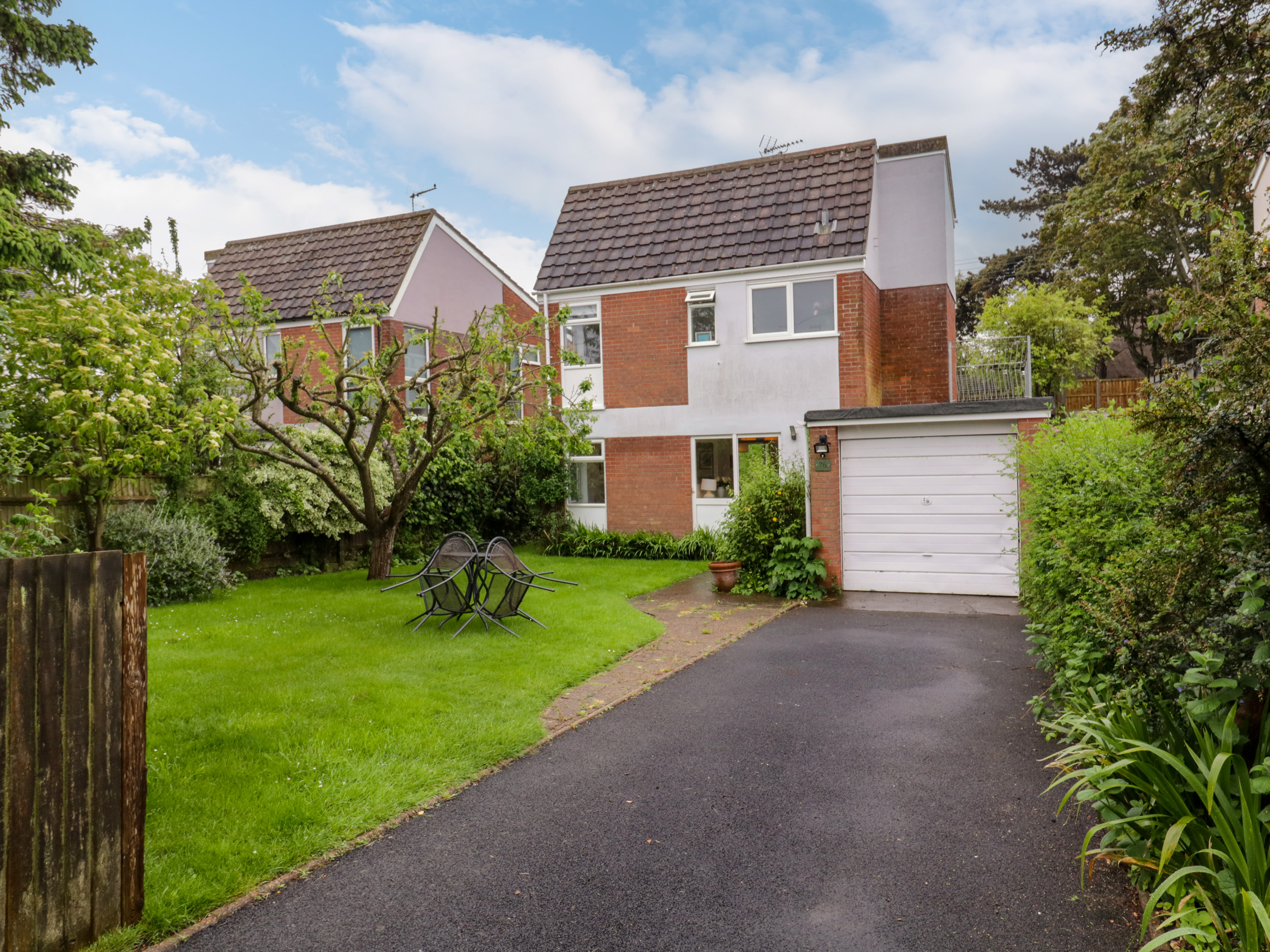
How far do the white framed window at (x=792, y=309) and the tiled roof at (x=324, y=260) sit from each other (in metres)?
8.73

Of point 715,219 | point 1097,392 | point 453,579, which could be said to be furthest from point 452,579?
point 1097,392

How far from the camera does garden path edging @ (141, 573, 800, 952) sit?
3621 mm

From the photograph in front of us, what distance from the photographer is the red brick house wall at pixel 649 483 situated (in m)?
17.1

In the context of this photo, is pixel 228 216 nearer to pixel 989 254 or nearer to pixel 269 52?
pixel 269 52

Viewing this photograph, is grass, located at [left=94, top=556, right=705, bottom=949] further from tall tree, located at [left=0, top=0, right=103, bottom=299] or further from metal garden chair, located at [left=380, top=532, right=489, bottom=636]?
tall tree, located at [left=0, top=0, right=103, bottom=299]

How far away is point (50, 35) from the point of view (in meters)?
12.7

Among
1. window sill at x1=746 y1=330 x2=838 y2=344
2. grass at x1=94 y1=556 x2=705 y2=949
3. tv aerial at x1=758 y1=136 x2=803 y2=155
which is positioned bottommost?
grass at x1=94 y1=556 x2=705 y2=949

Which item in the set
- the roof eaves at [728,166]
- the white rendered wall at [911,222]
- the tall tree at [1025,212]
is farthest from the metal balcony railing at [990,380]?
the tall tree at [1025,212]

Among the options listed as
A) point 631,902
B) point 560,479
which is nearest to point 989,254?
point 560,479

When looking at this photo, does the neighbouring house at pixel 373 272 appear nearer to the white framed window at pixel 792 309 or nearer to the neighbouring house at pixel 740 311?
the neighbouring house at pixel 740 311

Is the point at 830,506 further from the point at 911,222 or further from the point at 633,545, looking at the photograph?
the point at 911,222

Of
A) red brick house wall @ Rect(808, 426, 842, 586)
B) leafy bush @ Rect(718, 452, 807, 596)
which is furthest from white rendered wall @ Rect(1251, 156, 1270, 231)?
leafy bush @ Rect(718, 452, 807, 596)

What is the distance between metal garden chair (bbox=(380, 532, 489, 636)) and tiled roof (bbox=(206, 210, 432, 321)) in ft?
38.0

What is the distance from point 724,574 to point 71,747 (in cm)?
999
